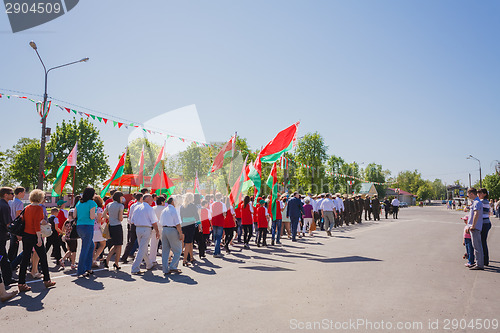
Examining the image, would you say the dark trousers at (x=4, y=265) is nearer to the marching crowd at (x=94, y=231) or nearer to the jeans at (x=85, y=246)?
the marching crowd at (x=94, y=231)

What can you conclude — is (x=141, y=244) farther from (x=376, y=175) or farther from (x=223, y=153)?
(x=376, y=175)

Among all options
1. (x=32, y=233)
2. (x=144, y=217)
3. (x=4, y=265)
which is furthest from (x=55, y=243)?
(x=144, y=217)

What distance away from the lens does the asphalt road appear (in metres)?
4.46

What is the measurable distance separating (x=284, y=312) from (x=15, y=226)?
204 inches

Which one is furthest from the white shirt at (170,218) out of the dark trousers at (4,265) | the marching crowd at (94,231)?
the dark trousers at (4,265)

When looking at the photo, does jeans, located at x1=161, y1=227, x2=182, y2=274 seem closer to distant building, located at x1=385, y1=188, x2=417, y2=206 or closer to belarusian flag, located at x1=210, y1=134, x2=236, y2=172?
belarusian flag, located at x1=210, y1=134, x2=236, y2=172

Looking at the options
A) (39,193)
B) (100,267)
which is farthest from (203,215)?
(39,193)

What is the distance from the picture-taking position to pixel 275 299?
18.2 feet

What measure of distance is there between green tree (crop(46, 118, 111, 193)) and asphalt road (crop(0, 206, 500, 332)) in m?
Result: 37.5

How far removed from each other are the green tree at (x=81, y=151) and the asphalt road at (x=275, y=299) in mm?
37473

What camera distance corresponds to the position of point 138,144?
7044 centimetres

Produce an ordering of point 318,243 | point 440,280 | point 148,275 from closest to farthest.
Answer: point 440,280, point 148,275, point 318,243

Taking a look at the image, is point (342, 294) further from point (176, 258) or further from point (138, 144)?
point (138, 144)

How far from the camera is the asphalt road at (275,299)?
4.46 meters
